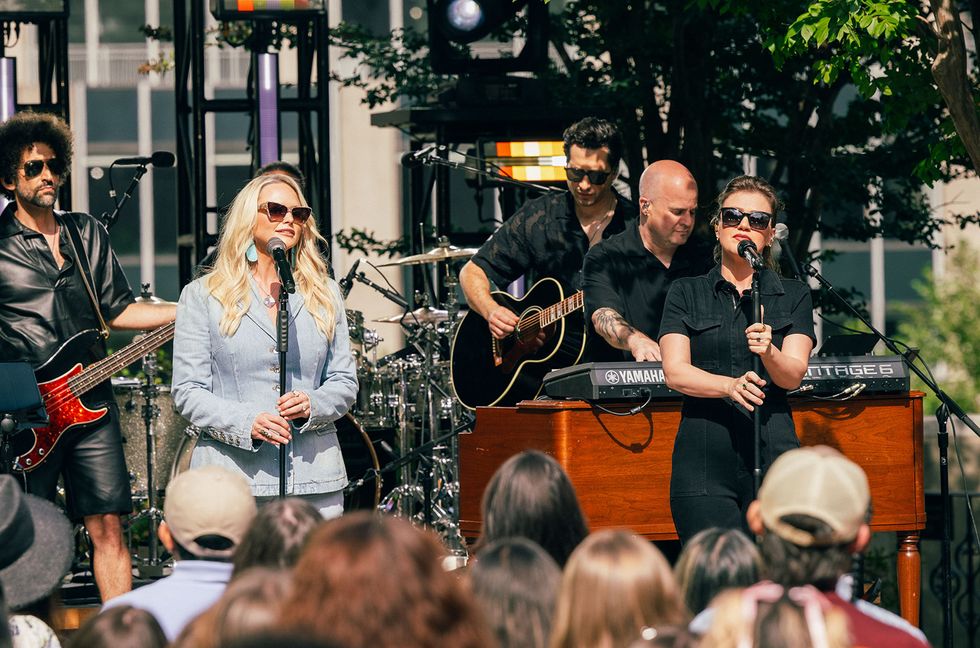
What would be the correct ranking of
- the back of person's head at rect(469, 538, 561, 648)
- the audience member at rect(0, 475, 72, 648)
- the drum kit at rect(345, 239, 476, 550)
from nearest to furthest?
the back of person's head at rect(469, 538, 561, 648)
the audience member at rect(0, 475, 72, 648)
the drum kit at rect(345, 239, 476, 550)

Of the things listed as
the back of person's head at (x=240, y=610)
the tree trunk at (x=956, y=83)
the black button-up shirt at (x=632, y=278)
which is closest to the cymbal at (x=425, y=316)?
the black button-up shirt at (x=632, y=278)

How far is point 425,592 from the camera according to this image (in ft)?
8.55

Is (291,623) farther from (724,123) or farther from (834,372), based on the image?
(724,123)

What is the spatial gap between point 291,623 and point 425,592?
312 millimetres

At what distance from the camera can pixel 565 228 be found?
765cm

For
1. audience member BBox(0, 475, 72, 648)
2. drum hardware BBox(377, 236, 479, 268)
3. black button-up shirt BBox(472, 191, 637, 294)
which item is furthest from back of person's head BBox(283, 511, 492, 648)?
drum hardware BBox(377, 236, 479, 268)

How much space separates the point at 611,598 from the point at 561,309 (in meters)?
4.41

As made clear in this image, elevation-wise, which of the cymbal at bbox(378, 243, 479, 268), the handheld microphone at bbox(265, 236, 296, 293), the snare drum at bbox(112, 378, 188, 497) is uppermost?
the cymbal at bbox(378, 243, 479, 268)

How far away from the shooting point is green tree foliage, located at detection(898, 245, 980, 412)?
22812 mm

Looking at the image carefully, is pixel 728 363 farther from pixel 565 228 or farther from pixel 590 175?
pixel 565 228

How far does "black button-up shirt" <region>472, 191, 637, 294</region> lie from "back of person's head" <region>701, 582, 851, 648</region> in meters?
4.35

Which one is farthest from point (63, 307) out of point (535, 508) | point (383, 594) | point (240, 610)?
point (383, 594)

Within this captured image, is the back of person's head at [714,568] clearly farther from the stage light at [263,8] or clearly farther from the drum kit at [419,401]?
the stage light at [263,8]

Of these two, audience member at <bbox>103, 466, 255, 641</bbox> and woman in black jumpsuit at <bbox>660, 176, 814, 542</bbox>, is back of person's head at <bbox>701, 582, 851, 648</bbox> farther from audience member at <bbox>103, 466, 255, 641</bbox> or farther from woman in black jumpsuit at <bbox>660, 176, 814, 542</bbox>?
woman in black jumpsuit at <bbox>660, 176, 814, 542</bbox>
